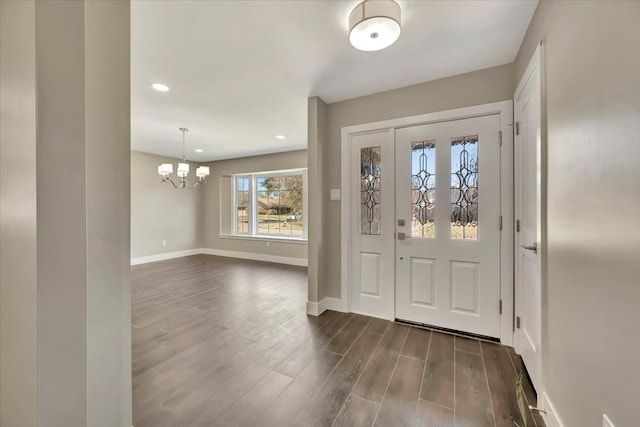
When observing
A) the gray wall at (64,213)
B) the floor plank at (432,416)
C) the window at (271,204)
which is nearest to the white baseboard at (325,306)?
the floor plank at (432,416)

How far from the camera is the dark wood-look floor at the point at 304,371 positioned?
1.44m

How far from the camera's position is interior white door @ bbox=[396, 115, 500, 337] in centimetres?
223

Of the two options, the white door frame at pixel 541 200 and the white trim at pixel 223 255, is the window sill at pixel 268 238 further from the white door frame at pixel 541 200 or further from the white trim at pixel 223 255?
the white door frame at pixel 541 200

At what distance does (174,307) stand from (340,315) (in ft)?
6.69

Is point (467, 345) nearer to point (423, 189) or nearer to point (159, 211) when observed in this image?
point (423, 189)

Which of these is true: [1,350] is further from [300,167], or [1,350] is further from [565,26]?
[300,167]

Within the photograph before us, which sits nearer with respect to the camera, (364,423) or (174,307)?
(364,423)

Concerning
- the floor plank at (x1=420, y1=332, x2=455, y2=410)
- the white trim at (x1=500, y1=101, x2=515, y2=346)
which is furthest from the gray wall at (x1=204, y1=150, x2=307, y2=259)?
the white trim at (x1=500, y1=101, x2=515, y2=346)

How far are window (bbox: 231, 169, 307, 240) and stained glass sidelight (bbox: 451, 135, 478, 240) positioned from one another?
350cm

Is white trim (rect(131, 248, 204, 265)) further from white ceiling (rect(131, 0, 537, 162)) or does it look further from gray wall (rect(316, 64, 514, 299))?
gray wall (rect(316, 64, 514, 299))

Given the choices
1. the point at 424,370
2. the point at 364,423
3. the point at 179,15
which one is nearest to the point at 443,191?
the point at 424,370

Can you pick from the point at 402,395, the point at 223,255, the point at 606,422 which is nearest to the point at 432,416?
the point at 402,395

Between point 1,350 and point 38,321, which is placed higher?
point 38,321

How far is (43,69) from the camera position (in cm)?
88
